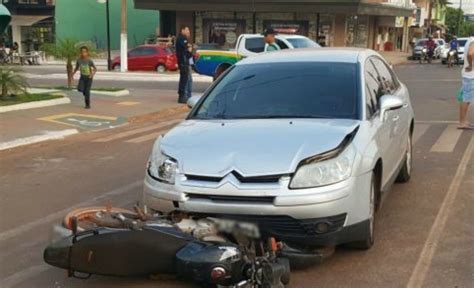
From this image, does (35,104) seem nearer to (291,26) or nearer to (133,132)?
(133,132)

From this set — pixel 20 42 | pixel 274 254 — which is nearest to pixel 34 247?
pixel 274 254

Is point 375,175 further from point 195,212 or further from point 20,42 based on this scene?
point 20,42

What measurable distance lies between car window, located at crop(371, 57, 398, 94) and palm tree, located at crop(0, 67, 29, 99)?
10240mm

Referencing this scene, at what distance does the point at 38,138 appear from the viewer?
11539 mm

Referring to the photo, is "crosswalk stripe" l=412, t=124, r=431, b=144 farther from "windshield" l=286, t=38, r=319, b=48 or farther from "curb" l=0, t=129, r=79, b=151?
"windshield" l=286, t=38, r=319, b=48

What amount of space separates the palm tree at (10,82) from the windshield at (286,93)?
32.8 feet

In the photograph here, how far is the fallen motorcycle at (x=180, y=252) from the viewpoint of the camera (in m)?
Result: 4.10

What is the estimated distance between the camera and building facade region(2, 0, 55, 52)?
1797 inches

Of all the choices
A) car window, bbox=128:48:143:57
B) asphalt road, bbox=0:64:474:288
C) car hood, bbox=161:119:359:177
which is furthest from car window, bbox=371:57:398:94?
car window, bbox=128:48:143:57

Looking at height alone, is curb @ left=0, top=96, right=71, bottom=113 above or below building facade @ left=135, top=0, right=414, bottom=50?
below

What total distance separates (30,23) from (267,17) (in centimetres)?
1632

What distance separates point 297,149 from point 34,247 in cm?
252

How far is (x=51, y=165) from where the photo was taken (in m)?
9.52

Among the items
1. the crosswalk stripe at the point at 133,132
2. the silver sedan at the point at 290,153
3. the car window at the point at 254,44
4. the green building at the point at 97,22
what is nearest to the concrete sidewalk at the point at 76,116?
the crosswalk stripe at the point at 133,132
